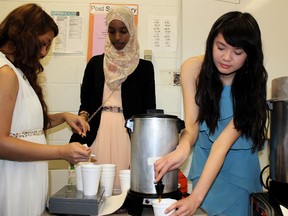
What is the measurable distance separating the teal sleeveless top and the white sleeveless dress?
0.56 meters

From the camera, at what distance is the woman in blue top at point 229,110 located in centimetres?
110

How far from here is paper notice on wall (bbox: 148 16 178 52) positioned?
2.26 meters

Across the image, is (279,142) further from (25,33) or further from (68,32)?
(68,32)

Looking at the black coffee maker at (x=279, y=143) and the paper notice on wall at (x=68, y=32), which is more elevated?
the paper notice on wall at (x=68, y=32)

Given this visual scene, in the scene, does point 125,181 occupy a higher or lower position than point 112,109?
lower

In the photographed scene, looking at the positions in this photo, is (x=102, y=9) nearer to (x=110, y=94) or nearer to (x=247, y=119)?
(x=110, y=94)

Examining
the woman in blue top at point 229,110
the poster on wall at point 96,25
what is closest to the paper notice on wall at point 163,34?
the poster on wall at point 96,25

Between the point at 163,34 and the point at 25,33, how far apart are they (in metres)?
1.30

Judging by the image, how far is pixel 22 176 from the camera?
3.51ft

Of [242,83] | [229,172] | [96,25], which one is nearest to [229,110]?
[242,83]

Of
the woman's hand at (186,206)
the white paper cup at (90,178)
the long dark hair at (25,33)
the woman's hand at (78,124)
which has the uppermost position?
the long dark hair at (25,33)

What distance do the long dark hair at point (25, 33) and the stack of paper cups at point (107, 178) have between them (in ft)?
1.51

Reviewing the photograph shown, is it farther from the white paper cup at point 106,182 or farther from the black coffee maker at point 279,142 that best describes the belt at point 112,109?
the black coffee maker at point 279,142

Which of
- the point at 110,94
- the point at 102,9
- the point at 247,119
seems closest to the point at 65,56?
the point at 102,9
